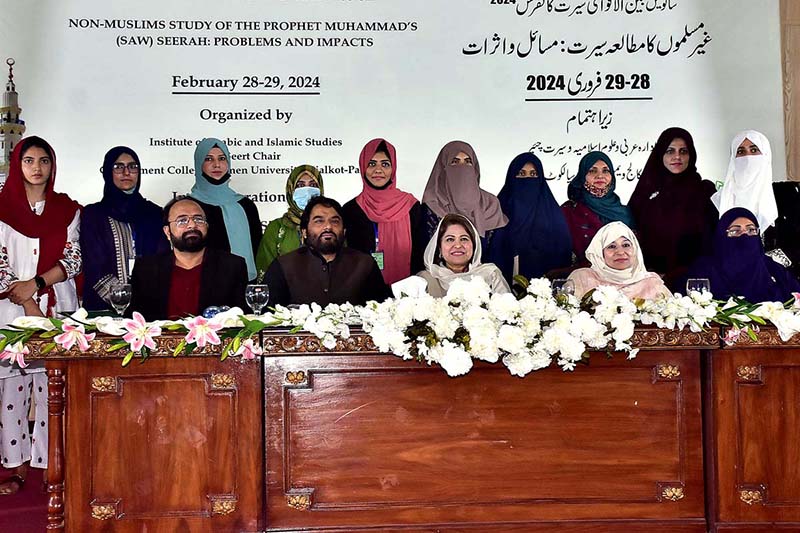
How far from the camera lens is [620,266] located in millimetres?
3555

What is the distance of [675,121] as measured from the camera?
18.3ft

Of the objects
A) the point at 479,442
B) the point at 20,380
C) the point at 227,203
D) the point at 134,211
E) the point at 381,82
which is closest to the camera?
the point at 479,442

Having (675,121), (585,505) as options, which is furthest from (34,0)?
(585,505)

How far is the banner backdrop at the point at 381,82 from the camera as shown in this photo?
5.32 metres

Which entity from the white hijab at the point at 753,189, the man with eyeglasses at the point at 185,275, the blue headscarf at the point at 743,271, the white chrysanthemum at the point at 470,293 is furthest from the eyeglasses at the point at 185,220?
the white hijab at the point at 753,189

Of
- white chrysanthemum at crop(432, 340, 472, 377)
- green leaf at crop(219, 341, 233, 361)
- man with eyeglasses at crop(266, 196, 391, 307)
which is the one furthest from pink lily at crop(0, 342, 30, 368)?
white chrysanthemum at crop(432, 340, 472, 377)

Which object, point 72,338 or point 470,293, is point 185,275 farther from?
point 470,293

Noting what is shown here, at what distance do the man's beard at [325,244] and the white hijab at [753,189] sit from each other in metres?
2.29

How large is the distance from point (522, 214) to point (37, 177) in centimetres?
246

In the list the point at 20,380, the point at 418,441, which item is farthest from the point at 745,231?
the point at 20,380

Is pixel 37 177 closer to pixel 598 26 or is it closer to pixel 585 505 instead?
pixel 585 505

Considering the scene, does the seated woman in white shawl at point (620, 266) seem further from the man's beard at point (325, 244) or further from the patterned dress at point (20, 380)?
the patterned dress at point (20, 380)

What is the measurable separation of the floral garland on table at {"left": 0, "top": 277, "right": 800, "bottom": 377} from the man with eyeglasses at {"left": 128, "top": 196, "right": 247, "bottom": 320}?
72 cm

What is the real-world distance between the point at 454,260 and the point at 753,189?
2.09 m
